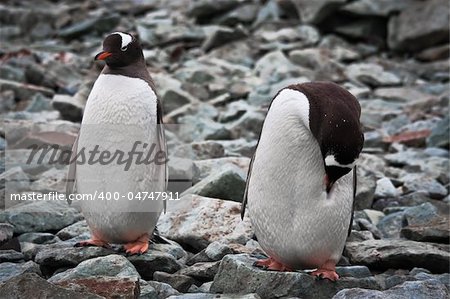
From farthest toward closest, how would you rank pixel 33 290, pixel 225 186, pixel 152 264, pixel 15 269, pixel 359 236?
pixel 225 186 → pixel 359 236 → pixel 152 264 → pixel 15 269 → pixel 33 290

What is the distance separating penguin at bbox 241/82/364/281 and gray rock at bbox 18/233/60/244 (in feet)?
4.49

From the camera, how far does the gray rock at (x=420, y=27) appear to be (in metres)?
14.3

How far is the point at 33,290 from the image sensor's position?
3.56 metres

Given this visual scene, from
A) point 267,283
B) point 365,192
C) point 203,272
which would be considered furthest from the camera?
point 365,192

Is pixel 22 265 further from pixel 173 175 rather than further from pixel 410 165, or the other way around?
pixel 410 165

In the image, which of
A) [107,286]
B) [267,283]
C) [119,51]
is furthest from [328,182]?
[119,51]

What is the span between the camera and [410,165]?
8438mm

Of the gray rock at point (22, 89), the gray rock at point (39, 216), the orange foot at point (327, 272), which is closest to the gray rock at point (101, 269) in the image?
the orange foot at point (327, 272)

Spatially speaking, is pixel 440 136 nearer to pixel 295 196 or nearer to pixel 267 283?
pixel 295 196

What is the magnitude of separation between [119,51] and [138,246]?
109cm

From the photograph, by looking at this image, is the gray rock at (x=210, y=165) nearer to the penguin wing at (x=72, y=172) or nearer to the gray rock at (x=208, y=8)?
the penguin wing at (x=72, y=172)

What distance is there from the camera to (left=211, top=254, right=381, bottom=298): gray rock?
4121 mm

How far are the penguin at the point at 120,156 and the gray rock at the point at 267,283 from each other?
73cm

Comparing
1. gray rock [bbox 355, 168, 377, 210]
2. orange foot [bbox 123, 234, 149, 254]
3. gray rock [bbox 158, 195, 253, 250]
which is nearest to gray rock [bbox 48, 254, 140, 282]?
orange foot [bbox 123, 234, 149, 254]
